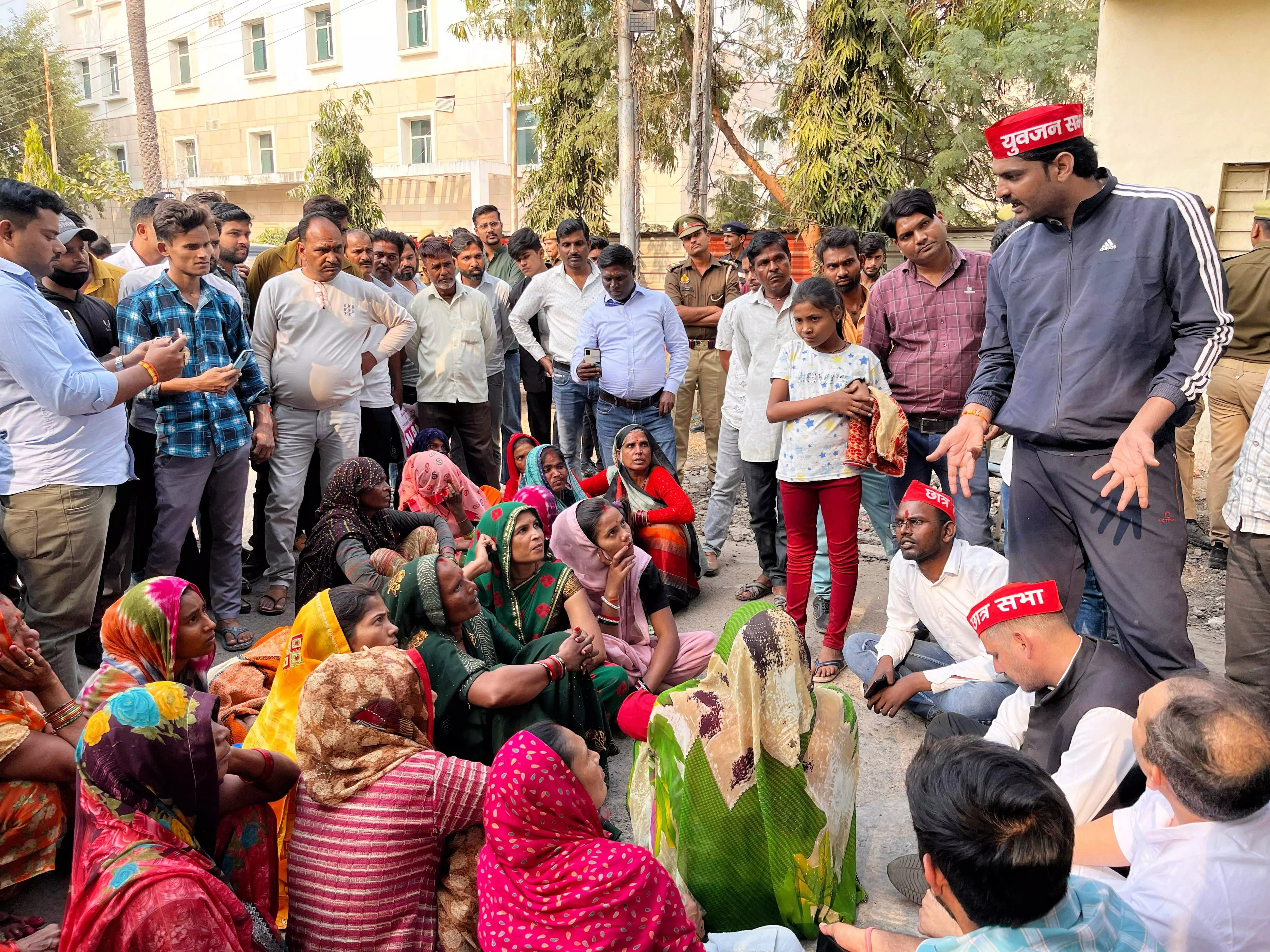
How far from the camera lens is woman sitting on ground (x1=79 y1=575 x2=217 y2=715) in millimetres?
2994

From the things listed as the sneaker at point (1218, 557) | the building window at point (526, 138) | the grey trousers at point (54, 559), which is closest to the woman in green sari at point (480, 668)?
the grey trousers at point (54, 559)

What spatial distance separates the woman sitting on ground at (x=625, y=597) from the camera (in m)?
4.26

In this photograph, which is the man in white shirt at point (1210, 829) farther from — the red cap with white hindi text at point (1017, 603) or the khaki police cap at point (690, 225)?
the khaki police cap at point (690, 225)

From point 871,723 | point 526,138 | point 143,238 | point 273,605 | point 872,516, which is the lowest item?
point 871,723

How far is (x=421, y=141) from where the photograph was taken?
25.9 metres

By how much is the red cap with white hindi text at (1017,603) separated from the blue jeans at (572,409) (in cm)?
430

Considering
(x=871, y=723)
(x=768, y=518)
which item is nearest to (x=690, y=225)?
(x=768, y=518)

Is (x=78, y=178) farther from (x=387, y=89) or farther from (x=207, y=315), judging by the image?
(x=207, y=315)

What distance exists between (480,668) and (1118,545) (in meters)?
2.12

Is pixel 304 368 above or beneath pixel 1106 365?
beneath

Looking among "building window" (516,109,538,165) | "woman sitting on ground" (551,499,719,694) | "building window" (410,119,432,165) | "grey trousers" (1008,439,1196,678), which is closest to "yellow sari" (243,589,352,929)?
"woman sitting on ground" (551,499,719,694)

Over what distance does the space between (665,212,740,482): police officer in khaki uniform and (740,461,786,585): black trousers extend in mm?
1647

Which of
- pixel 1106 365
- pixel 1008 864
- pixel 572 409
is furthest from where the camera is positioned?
pixel 572 409

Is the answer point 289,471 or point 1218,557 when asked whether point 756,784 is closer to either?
point 289,471
